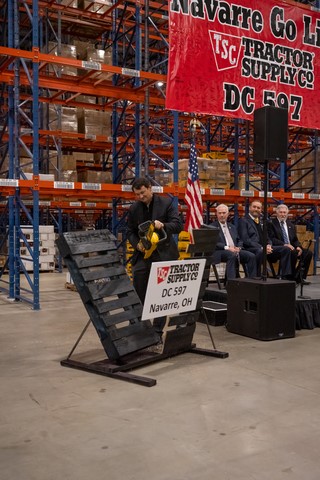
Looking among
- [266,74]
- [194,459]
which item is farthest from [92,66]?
[194,459]

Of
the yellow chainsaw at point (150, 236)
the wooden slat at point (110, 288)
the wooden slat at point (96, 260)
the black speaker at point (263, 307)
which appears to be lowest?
the black speaker at point (263, 307)

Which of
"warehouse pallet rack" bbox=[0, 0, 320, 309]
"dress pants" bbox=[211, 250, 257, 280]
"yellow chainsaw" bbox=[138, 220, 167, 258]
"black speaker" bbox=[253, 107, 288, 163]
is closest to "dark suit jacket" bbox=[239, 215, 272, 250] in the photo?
"dress pants" bbox=[211, 250, 257, 280]

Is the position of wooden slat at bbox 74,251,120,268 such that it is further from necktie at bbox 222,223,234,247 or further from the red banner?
the red banner

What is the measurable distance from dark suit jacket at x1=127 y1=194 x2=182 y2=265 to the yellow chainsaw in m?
0.09

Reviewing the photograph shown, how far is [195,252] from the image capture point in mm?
5172

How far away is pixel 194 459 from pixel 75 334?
11.7 feet

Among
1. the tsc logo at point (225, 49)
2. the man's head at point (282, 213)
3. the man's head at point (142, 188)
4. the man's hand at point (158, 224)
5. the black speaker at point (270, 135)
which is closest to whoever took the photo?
the man's hand at point (158, 224)

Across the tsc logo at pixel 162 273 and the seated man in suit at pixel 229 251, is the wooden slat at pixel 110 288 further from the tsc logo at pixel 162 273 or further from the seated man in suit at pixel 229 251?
the seated man in suit at pixel 229 251

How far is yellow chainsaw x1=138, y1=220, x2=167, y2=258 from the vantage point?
512 centimetres

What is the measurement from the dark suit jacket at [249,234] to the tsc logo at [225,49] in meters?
2.75

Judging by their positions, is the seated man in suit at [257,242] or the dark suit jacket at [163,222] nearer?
the dark suit jacket at [163,222]

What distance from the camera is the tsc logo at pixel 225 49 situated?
8898 millimetres

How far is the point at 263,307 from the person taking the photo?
18.9ft

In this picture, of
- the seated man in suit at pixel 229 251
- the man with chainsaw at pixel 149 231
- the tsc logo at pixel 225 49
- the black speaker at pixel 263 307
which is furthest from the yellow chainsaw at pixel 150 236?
the tsc logo at pixel 225 49
